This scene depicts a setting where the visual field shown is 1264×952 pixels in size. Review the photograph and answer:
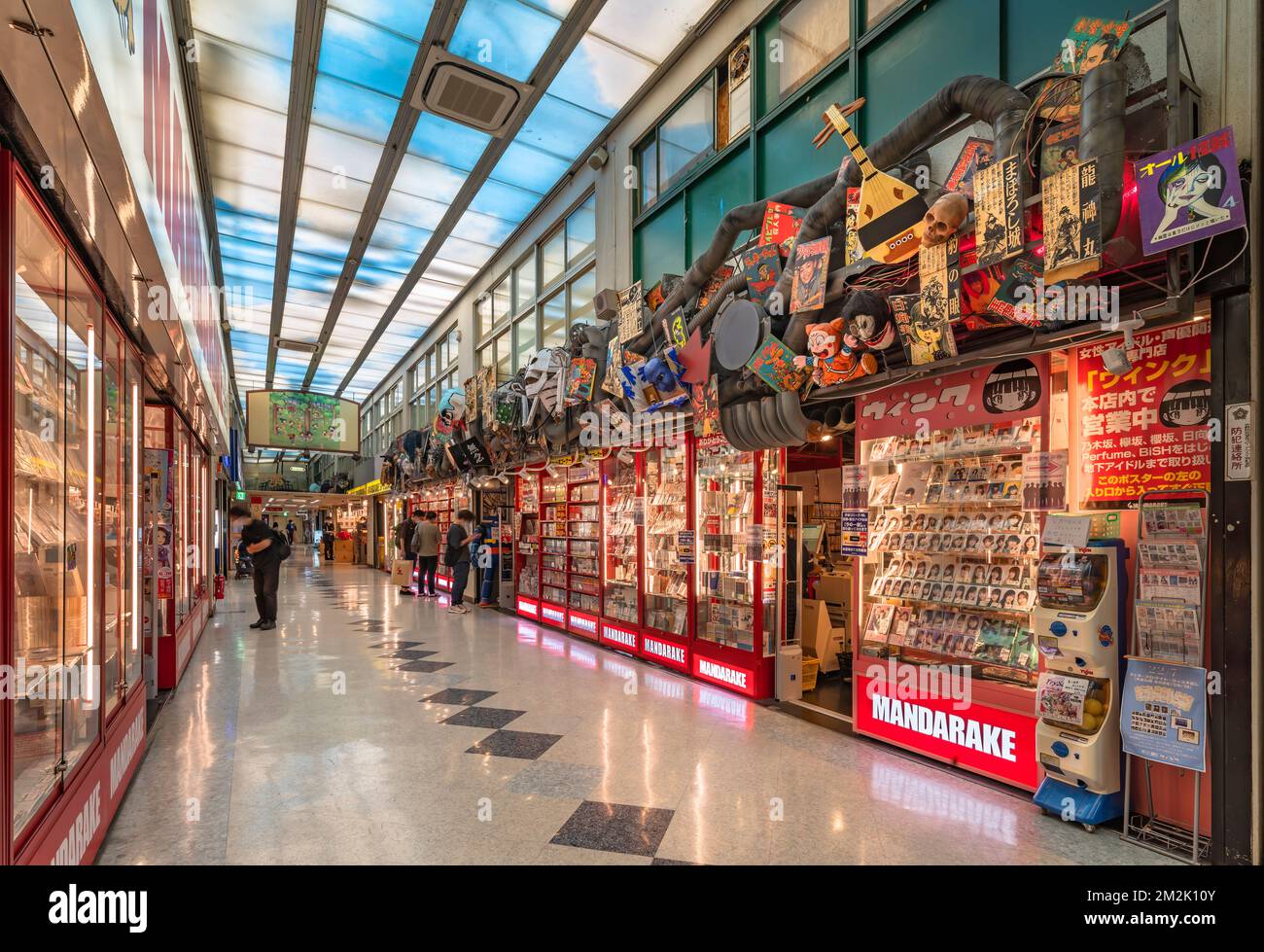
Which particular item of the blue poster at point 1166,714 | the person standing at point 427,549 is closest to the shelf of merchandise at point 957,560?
the blue poster at point 1166,714

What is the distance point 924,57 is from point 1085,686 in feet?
13.4

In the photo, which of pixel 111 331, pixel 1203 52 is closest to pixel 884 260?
pixel 1203 52

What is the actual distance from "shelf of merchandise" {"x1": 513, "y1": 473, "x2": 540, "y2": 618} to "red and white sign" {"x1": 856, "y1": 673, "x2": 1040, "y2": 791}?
19.3 ft

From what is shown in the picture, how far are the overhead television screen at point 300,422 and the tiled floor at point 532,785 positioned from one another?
27.2ft

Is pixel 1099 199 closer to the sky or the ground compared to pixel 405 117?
closer to the ground

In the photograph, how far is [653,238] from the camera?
7.37 meters

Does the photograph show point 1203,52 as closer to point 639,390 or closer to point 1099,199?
point 1099,199

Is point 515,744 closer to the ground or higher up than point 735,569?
closer to the ground

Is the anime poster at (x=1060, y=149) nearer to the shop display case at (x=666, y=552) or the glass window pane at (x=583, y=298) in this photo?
the shop display case at (x=666, y=552)

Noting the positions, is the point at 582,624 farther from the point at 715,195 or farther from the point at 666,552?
the point at 715,195

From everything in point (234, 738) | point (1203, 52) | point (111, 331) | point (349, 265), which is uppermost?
point (349, 265)

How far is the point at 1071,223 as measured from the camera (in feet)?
9.25

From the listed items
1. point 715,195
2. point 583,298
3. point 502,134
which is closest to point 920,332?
point 715,195
